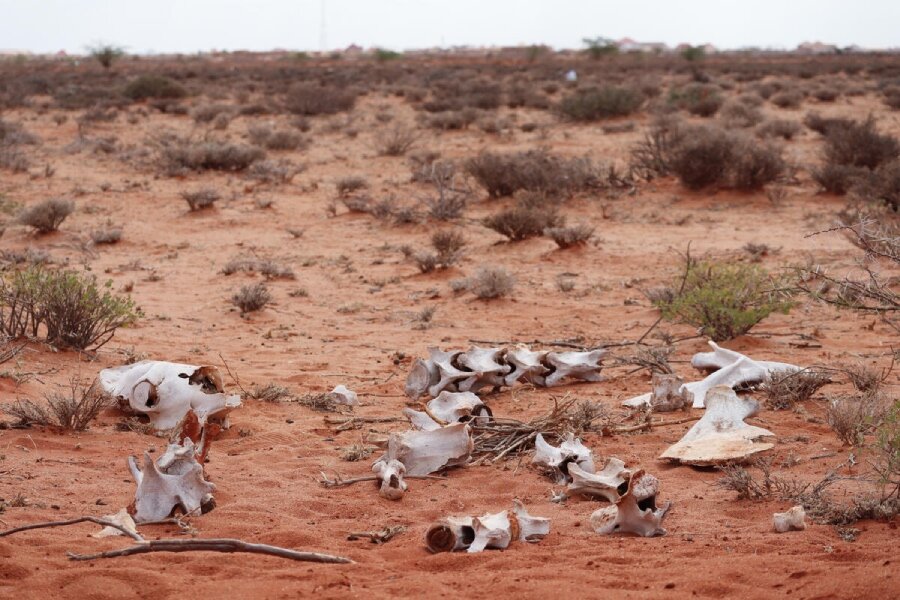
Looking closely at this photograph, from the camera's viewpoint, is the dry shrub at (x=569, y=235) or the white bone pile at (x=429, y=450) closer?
the white bone pile at (x=429, y=450)

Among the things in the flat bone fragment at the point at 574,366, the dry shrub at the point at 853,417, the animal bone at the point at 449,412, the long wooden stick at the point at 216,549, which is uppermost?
the dry shrub at the point at 853,417

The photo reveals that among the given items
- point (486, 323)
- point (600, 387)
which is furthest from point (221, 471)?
point (486, 323)

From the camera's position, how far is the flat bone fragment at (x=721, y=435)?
4.20 meters

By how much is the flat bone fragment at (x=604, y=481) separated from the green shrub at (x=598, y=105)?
730 inches

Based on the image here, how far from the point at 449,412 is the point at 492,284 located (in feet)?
11.7

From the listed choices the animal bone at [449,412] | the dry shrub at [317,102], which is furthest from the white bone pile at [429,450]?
the dry shrub at [317,102]

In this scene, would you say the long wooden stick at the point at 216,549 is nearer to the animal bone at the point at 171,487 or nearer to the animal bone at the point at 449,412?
the animal bone at the point at 171,487

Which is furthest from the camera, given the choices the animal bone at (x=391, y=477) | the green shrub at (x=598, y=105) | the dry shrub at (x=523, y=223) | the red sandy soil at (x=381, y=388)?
the green shrub at (x=598, y=105)

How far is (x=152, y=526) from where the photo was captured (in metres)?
3.58

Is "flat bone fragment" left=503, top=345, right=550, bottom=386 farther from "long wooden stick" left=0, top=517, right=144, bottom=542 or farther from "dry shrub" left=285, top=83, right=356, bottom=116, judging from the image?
"dry shrub" left=285, top=83, right=356, bottom=116

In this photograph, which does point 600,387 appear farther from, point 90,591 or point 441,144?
point 441,144

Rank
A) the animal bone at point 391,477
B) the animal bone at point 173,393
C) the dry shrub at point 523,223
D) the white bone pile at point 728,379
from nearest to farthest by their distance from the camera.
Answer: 1. the animal bone at point 391,477
2. the animal bone at point 173,393
3. the white bone pile at point 728,379
4. the dry shrub at point 523,223

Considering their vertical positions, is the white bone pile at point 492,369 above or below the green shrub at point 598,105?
below

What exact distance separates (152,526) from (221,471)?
73 centimetres
